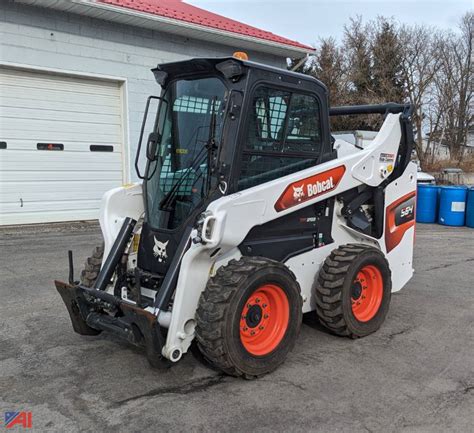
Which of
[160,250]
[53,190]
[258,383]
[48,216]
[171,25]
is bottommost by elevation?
[258,383]

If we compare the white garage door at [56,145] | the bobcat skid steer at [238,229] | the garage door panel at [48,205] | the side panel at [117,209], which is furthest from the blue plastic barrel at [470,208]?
the side panel at [117,209]

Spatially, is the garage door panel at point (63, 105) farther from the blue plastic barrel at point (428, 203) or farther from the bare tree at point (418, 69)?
the bare tree at point (418, 69)

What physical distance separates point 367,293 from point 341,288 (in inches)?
22.7

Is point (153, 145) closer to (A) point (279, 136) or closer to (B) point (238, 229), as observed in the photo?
(A) point (279, 136)

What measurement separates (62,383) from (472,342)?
352 centimetres

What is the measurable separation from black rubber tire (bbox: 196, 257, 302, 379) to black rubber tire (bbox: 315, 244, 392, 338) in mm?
676

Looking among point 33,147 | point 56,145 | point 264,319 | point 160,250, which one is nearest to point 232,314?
point 264,319

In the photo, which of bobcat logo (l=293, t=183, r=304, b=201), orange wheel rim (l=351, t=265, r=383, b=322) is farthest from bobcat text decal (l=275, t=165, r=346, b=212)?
orange wheel rim (l=351, t=265, r=383, b=322)

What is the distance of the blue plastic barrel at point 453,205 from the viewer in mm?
12158

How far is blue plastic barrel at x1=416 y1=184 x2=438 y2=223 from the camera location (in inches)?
502

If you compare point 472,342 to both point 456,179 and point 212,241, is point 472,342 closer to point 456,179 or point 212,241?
point 212,241

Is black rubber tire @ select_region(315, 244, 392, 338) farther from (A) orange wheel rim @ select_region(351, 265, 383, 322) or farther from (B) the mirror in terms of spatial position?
(B) the mirror

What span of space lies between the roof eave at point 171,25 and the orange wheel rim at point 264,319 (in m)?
8.41

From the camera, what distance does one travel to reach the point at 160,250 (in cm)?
400
